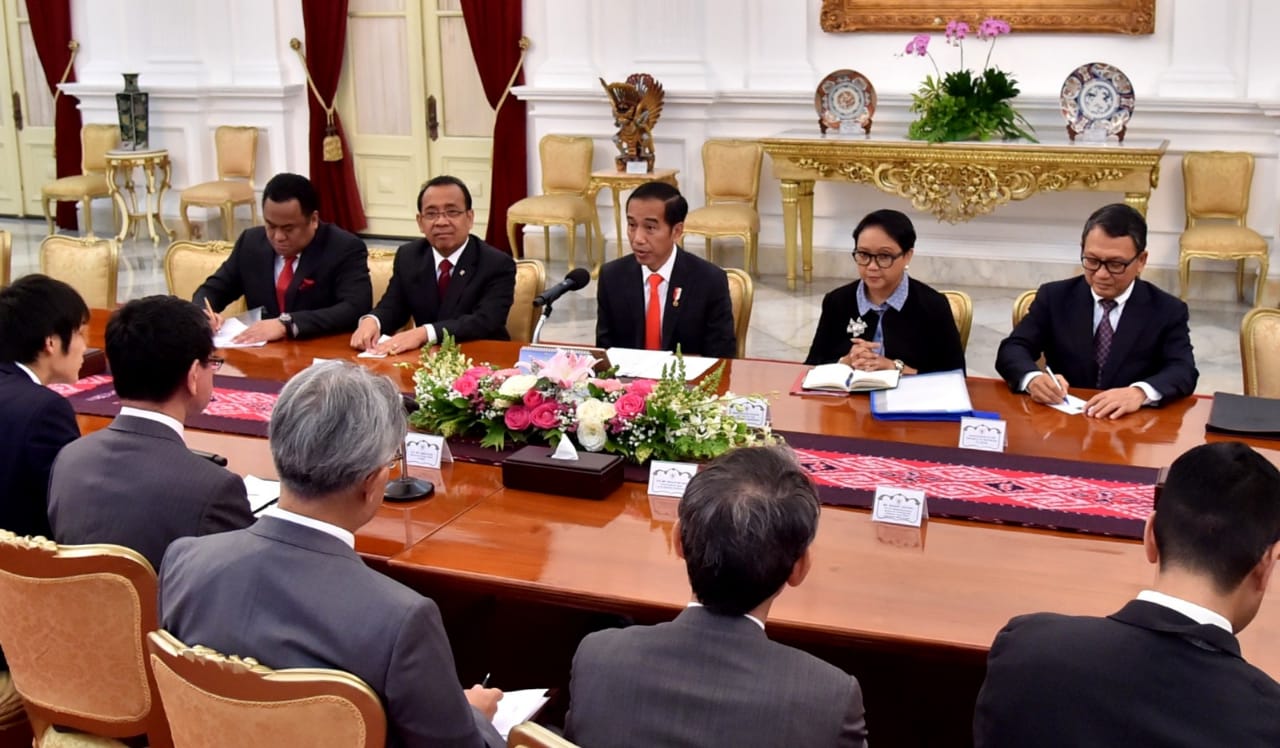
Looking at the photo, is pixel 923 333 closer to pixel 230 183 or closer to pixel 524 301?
pixel 524 301

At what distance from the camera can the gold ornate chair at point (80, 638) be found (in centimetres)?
225

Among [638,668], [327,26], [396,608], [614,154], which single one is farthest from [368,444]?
[327,26]

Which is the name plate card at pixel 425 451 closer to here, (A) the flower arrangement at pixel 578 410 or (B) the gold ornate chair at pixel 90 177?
(A) the flower arrangement at pixel 578 410

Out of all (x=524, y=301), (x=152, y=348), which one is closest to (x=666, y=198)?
(x=524, y=301)

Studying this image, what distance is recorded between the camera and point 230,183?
9.73m

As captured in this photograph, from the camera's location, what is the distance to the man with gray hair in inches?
74.8

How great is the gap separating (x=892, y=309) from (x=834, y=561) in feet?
5.52

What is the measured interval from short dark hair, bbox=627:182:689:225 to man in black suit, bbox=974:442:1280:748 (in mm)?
2735

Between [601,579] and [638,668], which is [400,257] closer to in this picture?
[601,579]

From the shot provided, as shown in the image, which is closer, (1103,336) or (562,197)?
(1103,336)

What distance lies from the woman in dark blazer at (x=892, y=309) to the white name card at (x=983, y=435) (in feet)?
2.53

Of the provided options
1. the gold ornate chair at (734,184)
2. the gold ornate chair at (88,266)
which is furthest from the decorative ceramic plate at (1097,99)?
the gold ornate chair at (88,266)

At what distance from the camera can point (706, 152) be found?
857 cm

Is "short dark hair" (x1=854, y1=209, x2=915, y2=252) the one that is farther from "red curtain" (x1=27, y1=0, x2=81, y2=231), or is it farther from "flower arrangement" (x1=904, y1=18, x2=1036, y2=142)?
"red curtain" (x1=27, y1=0, x2=81, y2=231)
